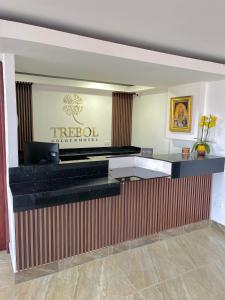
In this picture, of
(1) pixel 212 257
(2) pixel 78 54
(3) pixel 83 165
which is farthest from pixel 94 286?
(2) pixel 78 54

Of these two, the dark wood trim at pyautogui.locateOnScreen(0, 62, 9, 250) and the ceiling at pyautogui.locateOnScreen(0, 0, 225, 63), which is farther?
the dark wood trim at pyautogui.locateOnScreen(0, 62, 9, 250)

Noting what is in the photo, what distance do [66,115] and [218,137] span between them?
310cm

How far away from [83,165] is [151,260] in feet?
4.84

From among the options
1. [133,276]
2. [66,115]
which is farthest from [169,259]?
[66,115]

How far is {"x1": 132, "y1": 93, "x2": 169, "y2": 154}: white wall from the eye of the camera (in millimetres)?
4922

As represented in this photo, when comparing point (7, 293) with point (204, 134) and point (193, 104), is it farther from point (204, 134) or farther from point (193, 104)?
point (193, 104)

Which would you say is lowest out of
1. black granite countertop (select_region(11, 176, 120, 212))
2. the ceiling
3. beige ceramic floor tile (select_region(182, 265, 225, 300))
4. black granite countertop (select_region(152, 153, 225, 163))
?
beige ceramic floor tile (select_region(182, 265, 225, 300))

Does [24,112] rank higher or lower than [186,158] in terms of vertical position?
higher

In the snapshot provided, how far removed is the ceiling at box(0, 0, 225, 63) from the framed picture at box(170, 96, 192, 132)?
4.67 feet

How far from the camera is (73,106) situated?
201 inches

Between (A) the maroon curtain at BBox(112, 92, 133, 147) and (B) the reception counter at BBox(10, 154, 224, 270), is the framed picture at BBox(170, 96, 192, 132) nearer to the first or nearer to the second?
(B) the reception counter at BBox(10, 154, 224, 270)

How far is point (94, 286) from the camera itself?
94.7 inches

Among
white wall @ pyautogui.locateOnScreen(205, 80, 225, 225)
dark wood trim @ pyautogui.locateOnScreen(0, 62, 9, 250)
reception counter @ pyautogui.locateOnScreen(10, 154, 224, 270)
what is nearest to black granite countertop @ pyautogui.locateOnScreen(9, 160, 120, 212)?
reception counter @ pyautogui.locateOnScreen(10, 154, 224, 270)

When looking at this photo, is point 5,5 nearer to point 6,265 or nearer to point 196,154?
point 6,265
